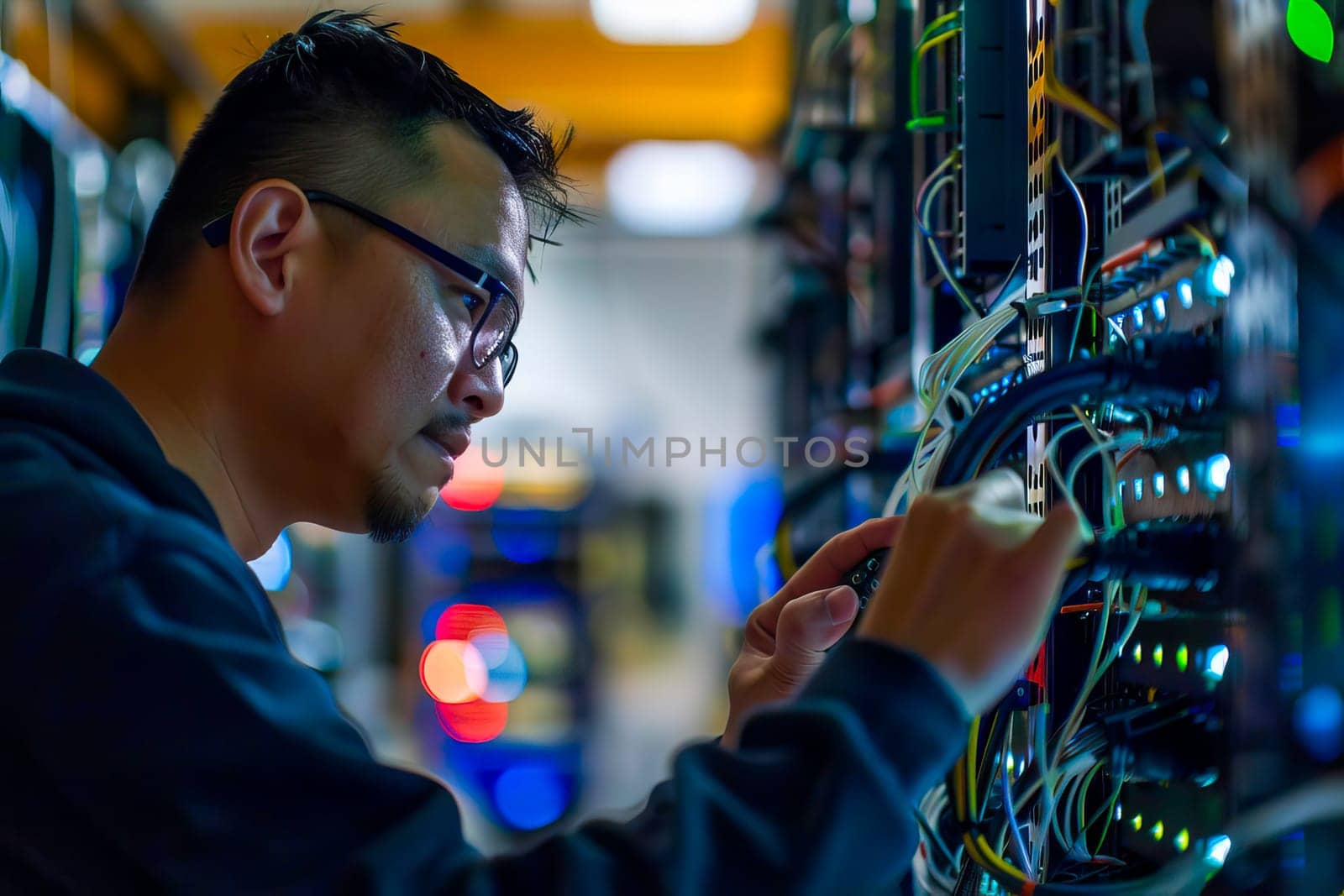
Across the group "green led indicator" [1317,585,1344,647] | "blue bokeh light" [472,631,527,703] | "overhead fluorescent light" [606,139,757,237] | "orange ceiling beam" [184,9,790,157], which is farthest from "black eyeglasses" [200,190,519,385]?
"blue bokeh light" [472,631,527,703]

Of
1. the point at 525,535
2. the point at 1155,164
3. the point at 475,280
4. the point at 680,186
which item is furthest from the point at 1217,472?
the point at 680,186

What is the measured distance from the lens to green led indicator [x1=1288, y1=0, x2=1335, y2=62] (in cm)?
70

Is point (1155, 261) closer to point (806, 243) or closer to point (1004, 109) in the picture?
point (1004, 109)

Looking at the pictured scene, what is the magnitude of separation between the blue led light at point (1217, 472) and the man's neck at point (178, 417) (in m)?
0.76

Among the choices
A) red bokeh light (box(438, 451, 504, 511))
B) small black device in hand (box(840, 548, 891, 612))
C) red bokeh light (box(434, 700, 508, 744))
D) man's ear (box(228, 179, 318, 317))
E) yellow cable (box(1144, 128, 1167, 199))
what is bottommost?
red bokeh light (box(434, 700, 508, 744))

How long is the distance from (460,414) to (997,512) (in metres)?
0.54

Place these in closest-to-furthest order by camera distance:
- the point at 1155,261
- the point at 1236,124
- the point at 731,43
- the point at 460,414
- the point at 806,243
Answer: the point at 1236,124, the point at 1155,261, the point at 460,414, the point at 806,243, the point at 731,43

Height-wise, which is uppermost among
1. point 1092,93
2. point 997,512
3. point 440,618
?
point 1092,93

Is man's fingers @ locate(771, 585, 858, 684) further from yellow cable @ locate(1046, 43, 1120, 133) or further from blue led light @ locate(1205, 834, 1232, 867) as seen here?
yellow cable @ locate(1046, 43, 1120, 133)

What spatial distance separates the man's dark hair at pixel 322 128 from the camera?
970 mm

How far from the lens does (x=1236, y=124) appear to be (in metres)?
0.75

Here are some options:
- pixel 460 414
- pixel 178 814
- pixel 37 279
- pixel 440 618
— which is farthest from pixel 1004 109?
pixel 440 618

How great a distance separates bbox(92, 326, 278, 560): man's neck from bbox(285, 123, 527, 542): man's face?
3.3 inches

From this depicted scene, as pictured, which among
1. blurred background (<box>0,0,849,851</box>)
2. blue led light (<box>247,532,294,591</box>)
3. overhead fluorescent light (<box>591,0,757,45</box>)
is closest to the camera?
blurred background (<box>0,0,849,851</box>)
